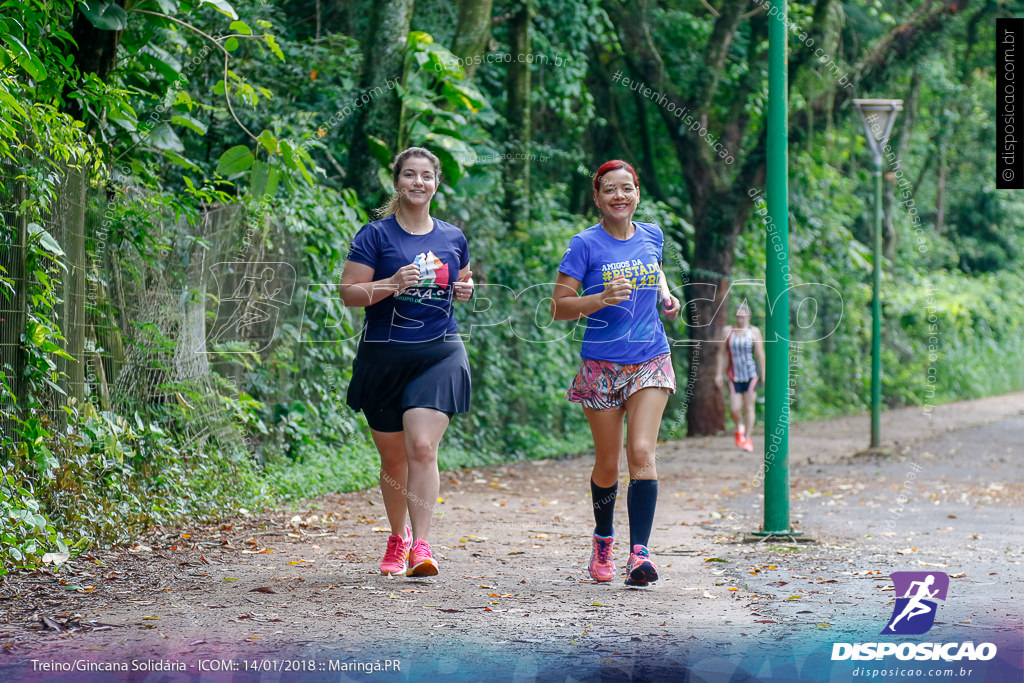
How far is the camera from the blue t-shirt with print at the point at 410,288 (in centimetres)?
557

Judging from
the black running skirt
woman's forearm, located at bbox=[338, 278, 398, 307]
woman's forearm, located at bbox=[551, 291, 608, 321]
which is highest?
woman's forearm, located at bbox=[338, 278, 398, 307]

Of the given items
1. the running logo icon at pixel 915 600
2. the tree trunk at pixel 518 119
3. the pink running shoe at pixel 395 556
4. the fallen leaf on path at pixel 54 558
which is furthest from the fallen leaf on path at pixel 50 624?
the tree trunk at pixel 518 119

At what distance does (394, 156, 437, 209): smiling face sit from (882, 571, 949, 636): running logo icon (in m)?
2.97

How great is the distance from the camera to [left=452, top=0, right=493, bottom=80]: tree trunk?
456 inches

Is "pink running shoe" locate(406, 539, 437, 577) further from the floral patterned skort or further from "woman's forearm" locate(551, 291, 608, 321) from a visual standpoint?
"woman's forearm" locate(551, 291, 608, 321)

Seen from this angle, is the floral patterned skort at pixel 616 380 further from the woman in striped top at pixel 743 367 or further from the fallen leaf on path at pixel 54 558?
the woman in striped top at pixel 743 367

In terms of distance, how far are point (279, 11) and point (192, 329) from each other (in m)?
5.23

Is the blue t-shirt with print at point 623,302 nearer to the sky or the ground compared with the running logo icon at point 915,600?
nearer to the sky

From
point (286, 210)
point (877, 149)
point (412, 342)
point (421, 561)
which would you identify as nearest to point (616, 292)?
point (412, 342)

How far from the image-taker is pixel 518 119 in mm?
14367

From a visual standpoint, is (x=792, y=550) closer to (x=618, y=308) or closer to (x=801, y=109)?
(x=618, y=308)

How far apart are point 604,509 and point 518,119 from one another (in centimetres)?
937

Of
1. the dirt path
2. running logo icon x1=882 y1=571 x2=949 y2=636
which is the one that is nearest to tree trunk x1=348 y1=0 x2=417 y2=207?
the dirt path

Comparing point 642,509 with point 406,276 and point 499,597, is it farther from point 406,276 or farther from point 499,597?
point 406,276
